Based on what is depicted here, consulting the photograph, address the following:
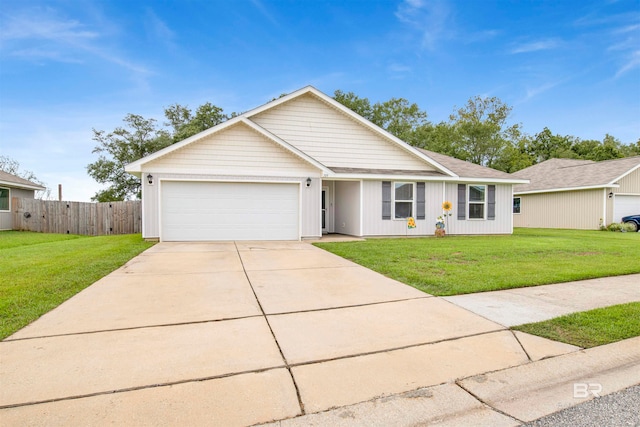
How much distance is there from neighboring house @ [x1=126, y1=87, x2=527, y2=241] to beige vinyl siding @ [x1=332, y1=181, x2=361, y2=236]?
4 centimetres

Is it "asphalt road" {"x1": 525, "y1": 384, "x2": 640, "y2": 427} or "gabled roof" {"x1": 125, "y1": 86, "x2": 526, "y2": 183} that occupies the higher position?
"gabled roof" {"x1": 125, "y1": 86, "x2": 526, "y2": 183}

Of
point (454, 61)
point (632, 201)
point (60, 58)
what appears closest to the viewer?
point (60, 58)

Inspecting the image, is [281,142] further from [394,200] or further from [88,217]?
[88,217]

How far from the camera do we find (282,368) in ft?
9.30

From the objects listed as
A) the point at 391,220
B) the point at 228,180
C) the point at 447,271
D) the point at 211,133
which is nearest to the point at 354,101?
the point at 391,220

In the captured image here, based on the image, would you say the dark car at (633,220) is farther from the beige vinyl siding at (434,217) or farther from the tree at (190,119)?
the tree at (190,119)

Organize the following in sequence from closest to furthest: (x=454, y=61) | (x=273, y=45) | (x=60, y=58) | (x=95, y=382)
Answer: (x=95, y=382) → (x=60, y=58) → (x=273, y=45) → (x=454, y=61)

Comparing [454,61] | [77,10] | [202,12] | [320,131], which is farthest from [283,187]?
[454,61]

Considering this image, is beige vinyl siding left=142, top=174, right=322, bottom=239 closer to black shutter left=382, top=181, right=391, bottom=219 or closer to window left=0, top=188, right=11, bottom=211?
black shutter left=382, top=181, right=391, bottom=219

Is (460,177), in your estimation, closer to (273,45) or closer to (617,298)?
(617,298)

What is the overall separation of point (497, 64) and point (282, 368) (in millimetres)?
23707

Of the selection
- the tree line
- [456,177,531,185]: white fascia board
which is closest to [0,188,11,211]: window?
the tree line

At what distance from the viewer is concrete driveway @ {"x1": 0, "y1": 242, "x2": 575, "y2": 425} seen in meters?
2.33

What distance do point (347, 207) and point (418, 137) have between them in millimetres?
21860
